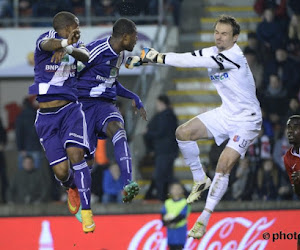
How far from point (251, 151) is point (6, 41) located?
17.6 ft

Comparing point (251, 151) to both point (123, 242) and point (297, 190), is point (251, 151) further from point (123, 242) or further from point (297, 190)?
point (297, 190)

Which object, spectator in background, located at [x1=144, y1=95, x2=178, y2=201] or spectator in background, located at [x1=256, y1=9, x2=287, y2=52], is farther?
spectator in background, located at [x1=256, y1=9, x2=287, y2=52]

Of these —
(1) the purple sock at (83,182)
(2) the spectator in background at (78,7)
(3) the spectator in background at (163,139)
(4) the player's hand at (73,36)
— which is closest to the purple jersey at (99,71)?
(1) the purple sock at (83,182)

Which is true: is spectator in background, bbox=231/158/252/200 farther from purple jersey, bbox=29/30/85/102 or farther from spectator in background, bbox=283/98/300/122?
purple jersey, bbox=29/30/85/102

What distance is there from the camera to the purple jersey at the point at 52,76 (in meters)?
11.6

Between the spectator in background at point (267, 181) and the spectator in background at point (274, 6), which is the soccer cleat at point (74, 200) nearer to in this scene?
the spectator in background at point (267, 181)

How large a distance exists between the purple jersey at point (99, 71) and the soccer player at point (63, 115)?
408 millimetres

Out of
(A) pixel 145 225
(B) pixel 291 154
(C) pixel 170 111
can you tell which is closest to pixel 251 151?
(C) pixel 170 111

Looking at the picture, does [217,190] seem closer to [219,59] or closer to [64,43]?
[219,59]

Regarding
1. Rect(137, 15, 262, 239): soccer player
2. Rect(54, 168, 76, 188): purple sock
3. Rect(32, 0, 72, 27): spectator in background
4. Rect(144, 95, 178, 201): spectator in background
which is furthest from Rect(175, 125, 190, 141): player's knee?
Rect(32, 0, 72, 27): spectator in background

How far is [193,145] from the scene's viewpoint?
40.4ft

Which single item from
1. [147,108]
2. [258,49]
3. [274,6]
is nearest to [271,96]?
[258,49]

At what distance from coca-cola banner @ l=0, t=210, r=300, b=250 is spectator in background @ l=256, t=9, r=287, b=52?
3830 mm

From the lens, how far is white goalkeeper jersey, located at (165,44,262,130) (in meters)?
11.6
